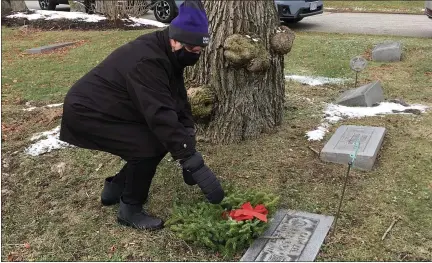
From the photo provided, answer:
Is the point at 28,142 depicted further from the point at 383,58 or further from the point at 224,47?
the point at 383,58

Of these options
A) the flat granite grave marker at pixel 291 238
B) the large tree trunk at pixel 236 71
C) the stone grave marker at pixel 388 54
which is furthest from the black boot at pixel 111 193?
the stone grave marker at pixel 388 54

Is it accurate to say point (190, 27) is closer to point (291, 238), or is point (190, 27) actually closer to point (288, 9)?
point (291, 238)

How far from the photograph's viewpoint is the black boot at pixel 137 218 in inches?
120

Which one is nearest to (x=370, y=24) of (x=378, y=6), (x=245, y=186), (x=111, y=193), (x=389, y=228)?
(x=378, y=6)

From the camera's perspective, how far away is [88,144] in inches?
118

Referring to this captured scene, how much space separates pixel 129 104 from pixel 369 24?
11.0 metres

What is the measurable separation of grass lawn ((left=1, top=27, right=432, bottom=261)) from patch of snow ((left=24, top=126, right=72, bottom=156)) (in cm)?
9

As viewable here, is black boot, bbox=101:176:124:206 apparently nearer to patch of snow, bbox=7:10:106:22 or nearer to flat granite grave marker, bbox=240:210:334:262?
flat granite grave marker, bbox=240:210:334:262

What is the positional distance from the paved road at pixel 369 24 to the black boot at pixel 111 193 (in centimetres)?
895

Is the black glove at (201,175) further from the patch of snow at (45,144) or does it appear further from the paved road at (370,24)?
the paved road at (370,24)

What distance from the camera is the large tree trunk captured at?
387 centimetres

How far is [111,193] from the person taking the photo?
334 cm

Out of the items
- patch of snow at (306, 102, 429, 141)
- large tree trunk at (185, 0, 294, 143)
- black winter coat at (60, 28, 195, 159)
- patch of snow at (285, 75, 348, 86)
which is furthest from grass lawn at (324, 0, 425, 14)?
black winter coat at (60, 28, 195, 159)

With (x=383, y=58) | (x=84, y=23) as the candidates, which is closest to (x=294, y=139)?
(x=383, y=58)
